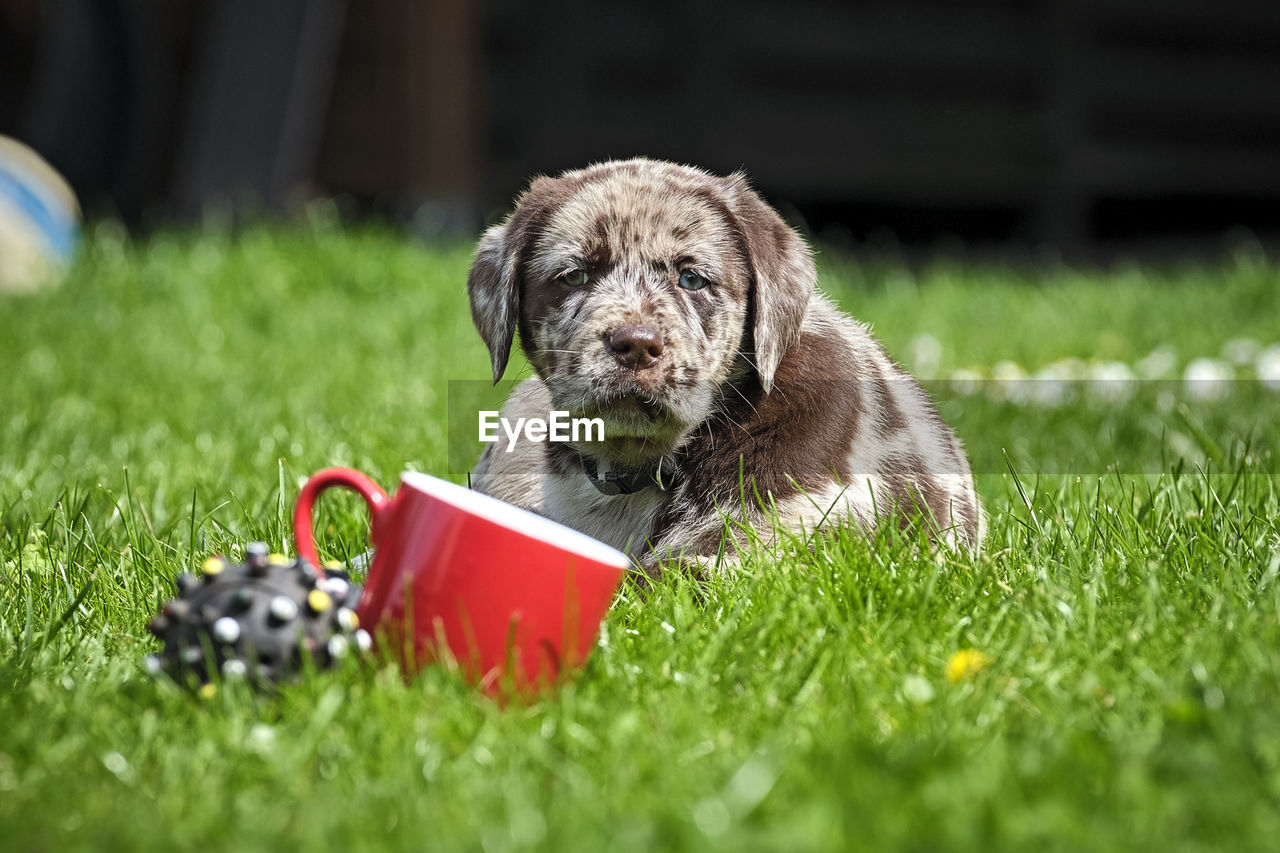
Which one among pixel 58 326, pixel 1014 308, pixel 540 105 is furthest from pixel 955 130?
pixel 58 326

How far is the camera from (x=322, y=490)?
6.20 feet

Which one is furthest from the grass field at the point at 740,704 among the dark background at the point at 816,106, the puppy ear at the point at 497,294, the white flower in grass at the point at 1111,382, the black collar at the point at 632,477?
the dark background at the point at 816,106

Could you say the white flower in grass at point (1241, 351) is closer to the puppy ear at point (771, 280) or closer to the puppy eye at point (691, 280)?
the puppy ear at point (771, 280)

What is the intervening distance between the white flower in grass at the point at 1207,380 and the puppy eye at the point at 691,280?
2716mm

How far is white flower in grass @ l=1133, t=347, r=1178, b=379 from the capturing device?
195 inches

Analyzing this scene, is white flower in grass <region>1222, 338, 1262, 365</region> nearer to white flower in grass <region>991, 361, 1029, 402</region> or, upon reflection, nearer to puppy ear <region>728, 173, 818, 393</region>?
white flower in grass <region>991, 361, 1029, 402</region>

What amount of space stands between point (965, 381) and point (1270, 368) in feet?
3.56

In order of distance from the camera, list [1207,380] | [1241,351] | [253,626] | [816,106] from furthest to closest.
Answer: [816,106] → [1241,351] → [1207,380] → [253,626]

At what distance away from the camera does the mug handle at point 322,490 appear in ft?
6.09

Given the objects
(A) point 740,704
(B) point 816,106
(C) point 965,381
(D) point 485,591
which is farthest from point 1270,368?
(B) point 816,106

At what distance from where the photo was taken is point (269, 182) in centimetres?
706

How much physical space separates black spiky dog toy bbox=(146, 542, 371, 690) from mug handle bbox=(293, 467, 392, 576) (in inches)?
4.3

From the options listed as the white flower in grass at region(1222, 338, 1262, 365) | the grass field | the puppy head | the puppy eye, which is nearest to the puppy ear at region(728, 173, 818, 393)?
the puppy head

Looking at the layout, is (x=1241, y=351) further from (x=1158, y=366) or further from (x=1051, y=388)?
(x=1051, y=388)
